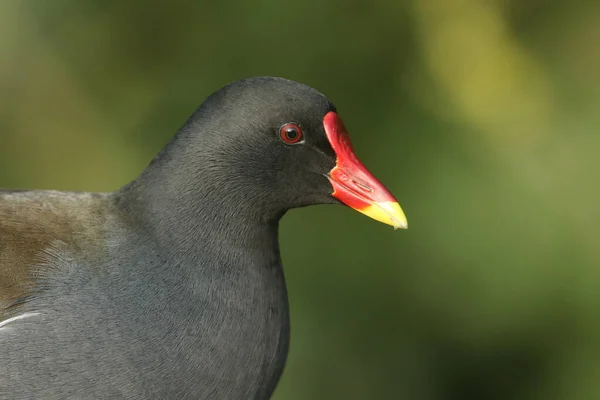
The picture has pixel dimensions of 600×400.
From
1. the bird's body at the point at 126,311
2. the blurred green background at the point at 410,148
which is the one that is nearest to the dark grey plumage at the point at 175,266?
the bird's body at the point at 126,311

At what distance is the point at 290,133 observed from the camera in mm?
1959

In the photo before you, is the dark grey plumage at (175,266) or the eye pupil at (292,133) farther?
the eye pupil at (292,133)

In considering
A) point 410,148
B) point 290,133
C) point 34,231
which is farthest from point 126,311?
point 410,148

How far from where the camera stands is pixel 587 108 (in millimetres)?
3406

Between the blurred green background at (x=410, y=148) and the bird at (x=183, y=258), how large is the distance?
1524mm

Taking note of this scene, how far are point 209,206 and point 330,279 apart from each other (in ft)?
5.60

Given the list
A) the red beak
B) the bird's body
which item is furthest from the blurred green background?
the bird's body

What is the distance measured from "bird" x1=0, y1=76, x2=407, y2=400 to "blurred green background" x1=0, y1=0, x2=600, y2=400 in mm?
1524

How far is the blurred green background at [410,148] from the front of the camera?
134 inches

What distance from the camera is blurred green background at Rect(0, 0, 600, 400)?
3.41m

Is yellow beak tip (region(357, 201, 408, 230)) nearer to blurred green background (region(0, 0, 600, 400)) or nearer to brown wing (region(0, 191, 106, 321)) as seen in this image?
brown wing (region(0, 191, 106, 321))

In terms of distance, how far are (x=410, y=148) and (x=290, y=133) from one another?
1.60m

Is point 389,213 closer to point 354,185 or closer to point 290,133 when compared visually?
point 354,185

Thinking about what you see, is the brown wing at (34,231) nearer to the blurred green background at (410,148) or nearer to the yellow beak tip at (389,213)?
the yellow beak tip at (389,213)
